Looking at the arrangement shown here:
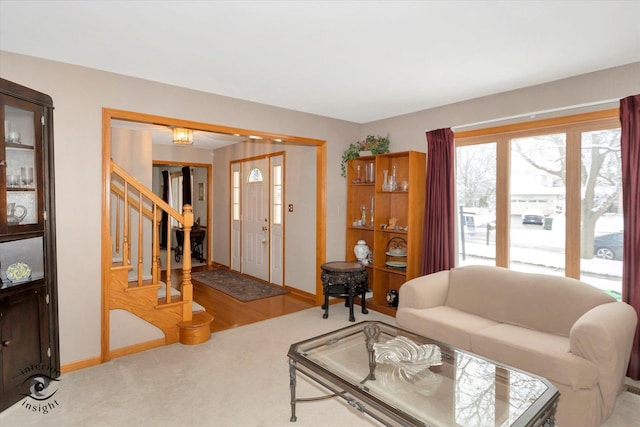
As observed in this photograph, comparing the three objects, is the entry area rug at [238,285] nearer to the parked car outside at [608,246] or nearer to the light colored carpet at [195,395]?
the light colored carpet at [195,395]

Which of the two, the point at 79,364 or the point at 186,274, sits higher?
the point at 186,274

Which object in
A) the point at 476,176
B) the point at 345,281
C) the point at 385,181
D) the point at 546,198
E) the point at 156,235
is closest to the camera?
the point at 546,198

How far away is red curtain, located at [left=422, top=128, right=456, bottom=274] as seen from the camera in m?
3.98

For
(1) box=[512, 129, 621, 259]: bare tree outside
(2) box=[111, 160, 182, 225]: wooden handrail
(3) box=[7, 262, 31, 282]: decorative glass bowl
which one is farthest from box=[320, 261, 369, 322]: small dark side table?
(3) box=[7, 262, 31, 282]: decorative glass bowl

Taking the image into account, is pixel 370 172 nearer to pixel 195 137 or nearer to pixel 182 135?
pixel 182 135

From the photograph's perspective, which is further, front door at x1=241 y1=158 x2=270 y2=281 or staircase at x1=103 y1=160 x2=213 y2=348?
front door at x1=241 y1=158 x2=270 y2=281

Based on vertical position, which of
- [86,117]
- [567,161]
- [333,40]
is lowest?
[567,161]

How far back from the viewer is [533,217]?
11.4 ft

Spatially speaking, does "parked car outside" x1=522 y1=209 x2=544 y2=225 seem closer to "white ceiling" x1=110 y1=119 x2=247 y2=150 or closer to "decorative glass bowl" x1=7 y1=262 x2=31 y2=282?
"white ceiling" x1=110 y1=119 x2=247 y2=150

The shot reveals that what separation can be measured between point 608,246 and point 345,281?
2.54m

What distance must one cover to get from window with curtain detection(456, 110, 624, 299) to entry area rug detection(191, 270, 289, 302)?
2.86 meters

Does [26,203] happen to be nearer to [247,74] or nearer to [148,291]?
[148,291]

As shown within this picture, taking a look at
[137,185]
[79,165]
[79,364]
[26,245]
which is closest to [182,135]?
[137,185]

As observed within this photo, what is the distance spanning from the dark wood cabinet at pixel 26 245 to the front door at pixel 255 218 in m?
3.48
